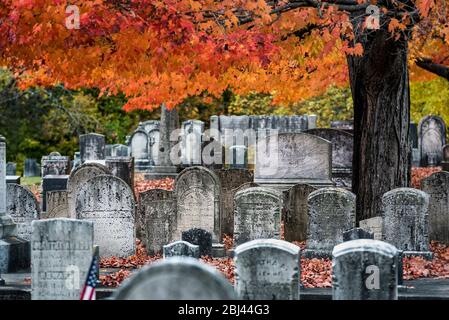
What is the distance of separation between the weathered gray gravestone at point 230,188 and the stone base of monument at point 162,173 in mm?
8573

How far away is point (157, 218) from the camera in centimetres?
1639

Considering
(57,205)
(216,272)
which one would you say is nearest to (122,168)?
(57,205)

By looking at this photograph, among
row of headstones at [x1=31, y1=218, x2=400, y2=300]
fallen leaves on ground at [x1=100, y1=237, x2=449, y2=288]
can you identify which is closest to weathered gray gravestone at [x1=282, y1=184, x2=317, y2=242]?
fallen leaves on ground at [x1=100, y1=237, x2=449, y2=288]

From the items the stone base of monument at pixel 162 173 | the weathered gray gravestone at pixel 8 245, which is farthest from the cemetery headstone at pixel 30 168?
the weathered gray gravestone at pixel 8 245

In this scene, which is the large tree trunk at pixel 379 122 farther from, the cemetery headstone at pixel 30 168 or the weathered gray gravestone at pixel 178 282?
the cemetery headstone at pixel 30 168

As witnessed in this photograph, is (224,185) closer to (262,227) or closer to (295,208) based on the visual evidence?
(295,208)

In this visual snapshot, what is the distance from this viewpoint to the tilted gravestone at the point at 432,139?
3397cm

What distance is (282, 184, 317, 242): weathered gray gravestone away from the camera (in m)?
17.3

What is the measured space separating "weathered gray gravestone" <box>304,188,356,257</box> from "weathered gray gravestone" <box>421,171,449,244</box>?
2.62 m

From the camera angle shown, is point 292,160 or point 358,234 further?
point 292,160

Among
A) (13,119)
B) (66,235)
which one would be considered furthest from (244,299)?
(13,119)

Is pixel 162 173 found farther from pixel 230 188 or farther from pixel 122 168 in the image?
pixel 230 188

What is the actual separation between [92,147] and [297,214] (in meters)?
16.1

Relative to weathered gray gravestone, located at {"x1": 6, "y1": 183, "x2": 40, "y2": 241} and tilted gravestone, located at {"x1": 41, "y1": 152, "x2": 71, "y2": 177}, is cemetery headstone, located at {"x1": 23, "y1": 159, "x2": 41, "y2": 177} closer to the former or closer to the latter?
tilted gravestone, located at {"x1": 41, "y1": 152, "x2": 71, "y2": 177}
